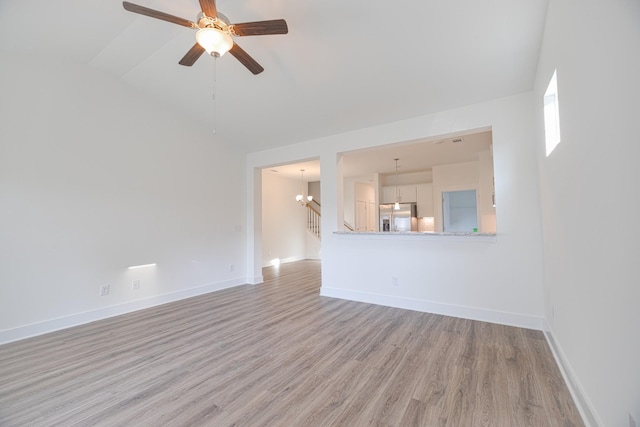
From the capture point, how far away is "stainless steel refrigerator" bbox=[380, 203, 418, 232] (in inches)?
294

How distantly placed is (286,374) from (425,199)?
262 inches

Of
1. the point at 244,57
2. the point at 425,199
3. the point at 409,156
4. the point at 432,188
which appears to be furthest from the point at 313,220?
the point at 244,57

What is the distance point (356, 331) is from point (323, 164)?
2624 millimetres

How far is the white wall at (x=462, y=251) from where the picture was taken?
2.88 meters

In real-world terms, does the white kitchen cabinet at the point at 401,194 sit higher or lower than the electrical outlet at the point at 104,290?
higher

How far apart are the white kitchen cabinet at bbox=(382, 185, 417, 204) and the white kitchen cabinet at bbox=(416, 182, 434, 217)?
14 cm

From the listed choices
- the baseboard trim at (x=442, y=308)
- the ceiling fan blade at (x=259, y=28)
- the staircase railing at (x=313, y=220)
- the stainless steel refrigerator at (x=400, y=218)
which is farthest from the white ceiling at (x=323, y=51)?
the staircase railing at (x=313, y=220)

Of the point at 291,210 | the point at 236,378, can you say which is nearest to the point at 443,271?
the point at 236,378

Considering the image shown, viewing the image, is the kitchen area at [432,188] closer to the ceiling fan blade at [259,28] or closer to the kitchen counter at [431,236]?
the kitchen counter at [431,236]

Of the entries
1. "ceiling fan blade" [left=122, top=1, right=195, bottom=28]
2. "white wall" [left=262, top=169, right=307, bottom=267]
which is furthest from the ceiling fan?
"white wall" [left=262, top=169, right=307, bottom=267]

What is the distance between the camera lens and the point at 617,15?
39.6 inches

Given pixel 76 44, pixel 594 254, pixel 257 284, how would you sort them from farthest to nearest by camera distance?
pixel 257 284, pixel 76 44, pixel 594 254

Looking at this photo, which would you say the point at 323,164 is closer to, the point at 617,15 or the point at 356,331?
the point at 356,331

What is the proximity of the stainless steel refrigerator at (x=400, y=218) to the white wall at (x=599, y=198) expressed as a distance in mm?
5432
